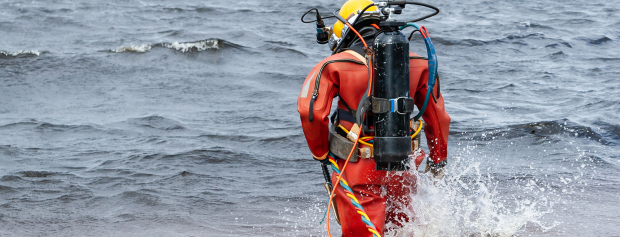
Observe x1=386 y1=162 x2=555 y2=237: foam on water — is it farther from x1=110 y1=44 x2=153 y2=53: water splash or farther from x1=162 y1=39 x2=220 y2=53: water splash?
x1=110 y1=44 x2=153 y2=53: water splash

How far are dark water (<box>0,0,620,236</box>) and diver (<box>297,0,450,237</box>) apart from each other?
1.16 feet

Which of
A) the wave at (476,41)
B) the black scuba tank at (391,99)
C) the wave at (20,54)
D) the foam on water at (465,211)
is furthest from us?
the wave at (476,41)

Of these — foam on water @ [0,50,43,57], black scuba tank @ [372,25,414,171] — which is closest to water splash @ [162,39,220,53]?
foam on water @ [0,50,43,57]

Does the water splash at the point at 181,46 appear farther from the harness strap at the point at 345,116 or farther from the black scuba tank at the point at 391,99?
the black scuba tank at the point at 391,99

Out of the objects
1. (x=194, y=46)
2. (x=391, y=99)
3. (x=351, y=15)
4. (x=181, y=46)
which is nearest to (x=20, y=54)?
(x=181, y=46)

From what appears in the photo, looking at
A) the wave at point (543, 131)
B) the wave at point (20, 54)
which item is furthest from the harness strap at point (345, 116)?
the wave at point (20, 54)

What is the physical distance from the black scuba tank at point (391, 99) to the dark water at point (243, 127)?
671mm

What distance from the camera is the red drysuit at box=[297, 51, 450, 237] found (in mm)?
3432

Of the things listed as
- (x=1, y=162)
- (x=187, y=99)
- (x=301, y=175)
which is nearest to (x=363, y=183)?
(x=301, y=175)

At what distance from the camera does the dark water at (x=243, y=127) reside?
18.1 feet

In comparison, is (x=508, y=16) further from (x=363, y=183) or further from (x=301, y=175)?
(x=363, y=183)

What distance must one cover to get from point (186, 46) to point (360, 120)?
34.4 feet

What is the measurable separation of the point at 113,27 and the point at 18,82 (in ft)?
15.3

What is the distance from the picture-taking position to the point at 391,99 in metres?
3.21
